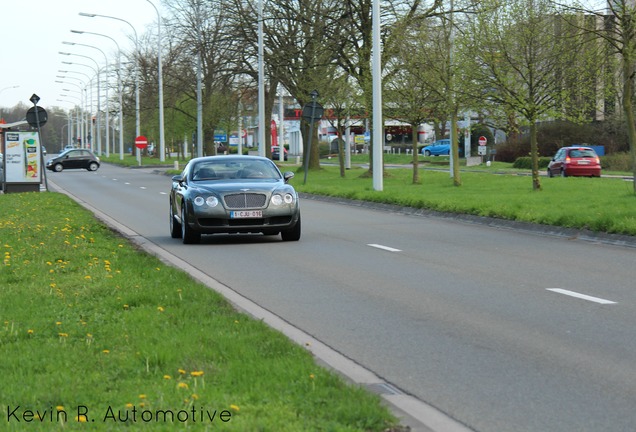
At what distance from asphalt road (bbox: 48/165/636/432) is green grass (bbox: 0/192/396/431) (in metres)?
0.69

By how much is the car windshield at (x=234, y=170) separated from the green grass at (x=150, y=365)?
7.09 metres

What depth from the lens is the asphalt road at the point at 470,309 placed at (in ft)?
21.3

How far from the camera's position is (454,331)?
29.3ft

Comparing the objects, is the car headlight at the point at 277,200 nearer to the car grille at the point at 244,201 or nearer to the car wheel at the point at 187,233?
the car grille at the point at 244,201

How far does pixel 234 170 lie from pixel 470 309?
31.7 ft

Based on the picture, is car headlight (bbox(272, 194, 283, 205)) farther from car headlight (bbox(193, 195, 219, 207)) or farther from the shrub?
the shrub

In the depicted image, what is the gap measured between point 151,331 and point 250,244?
9814 millimetres

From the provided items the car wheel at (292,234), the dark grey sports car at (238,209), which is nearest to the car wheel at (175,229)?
the dark grey sports car at (238,209)

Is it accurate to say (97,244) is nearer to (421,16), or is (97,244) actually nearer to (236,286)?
(236,286)

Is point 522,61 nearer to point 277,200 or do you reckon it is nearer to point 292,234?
point 292,234

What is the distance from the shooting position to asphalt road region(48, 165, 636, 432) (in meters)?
6.48

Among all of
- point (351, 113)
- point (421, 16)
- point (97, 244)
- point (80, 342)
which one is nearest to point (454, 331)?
point (80, 342)

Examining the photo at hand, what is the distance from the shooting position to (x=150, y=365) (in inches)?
272

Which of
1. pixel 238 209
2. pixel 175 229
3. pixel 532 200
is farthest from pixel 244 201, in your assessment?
pixel 532 200
